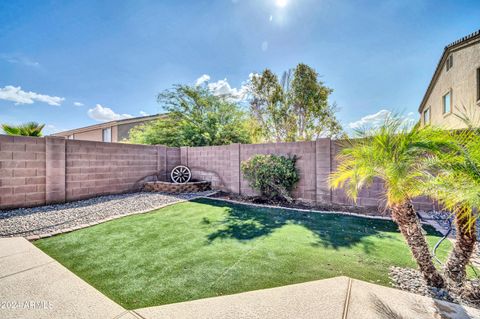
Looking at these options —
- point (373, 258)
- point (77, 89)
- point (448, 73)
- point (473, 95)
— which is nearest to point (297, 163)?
point (373, 258)

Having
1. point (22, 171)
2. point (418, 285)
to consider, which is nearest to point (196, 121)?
point (22, 171)

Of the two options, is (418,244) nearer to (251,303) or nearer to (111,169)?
(251,303)

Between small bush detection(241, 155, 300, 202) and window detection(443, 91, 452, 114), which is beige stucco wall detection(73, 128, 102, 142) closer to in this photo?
small bush detection(241, 155, 300, 202)

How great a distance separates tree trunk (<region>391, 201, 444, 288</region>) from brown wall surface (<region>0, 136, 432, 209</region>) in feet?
11.5

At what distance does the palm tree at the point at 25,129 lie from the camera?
24.5 feet

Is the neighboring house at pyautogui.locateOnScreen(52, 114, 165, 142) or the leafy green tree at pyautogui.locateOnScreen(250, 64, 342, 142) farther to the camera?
the neighboring house at pyautogui.locateOnScreen(52, 114, 165, 142)

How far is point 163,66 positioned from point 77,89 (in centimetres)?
618

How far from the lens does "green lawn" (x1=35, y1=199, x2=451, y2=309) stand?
A: 2250mm

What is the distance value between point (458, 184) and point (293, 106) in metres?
11.3

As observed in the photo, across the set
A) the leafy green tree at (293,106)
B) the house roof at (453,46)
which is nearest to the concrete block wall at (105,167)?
the leafy green tree at (293,106)

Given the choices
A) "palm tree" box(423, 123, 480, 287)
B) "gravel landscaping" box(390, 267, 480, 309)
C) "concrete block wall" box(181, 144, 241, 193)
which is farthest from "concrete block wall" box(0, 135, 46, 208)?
"palm tree" box(423, 123, 480, 287)

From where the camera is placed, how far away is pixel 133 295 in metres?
2.05

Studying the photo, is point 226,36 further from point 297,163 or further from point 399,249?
point 399,249

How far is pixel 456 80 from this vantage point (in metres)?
9.59
